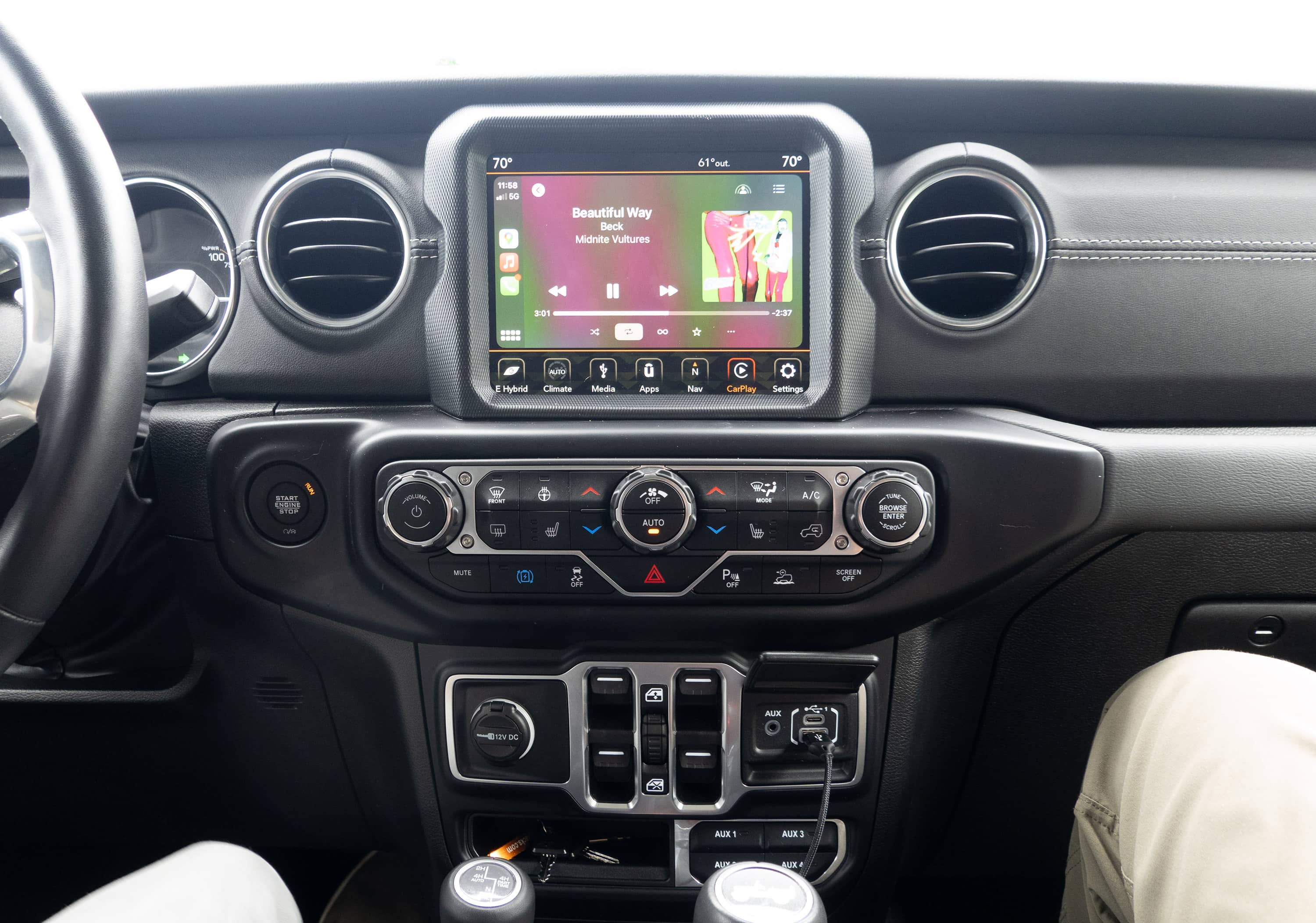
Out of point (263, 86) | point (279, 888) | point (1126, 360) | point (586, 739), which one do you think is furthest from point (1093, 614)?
point (263, 86)

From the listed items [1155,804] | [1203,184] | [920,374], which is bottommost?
[1155,804]

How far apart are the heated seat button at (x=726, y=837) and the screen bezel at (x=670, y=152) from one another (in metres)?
0.49

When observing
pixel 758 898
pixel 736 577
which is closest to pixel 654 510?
pixel 736 577

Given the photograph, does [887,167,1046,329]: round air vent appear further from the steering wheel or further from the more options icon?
the steering wheel

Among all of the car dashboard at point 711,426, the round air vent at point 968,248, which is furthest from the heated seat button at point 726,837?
the round air vent at point 968,248

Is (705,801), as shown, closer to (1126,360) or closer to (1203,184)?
(1126,360)

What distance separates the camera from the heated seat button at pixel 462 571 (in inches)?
36.9

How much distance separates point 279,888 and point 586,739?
1.12ft

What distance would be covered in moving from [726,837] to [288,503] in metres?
0.64

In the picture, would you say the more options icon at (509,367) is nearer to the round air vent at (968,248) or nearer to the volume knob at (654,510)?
the volume knob at (654,510)

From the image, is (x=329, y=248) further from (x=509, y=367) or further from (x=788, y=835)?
(x=788, y=835)

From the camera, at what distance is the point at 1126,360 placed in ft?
3.22

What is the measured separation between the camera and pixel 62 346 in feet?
2.36

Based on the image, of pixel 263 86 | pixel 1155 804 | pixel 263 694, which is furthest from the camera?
pixel 263 694
